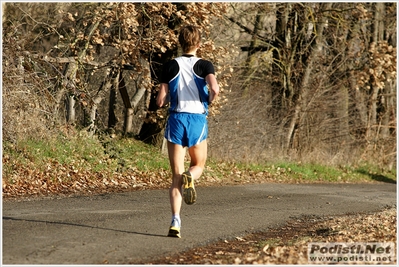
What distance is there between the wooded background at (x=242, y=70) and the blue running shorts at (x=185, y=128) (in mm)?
6934

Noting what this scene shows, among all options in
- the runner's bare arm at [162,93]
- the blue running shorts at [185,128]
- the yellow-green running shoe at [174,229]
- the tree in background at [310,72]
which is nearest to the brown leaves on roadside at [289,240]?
the yellow-green running shoe at [174,229]

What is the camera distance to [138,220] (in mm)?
9531

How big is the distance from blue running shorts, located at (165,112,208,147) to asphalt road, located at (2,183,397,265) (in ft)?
3.64

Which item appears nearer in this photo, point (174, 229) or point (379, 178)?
point (174, 229)

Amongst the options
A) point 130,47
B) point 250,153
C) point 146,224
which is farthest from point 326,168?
point 146,224

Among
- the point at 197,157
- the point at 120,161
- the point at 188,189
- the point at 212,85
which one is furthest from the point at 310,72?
the point at 188,189

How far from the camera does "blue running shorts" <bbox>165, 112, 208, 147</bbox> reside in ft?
26.5

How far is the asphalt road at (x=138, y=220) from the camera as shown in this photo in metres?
7.23

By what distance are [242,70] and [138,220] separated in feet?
49.2

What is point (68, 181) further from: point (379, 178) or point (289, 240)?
point (379, 178)

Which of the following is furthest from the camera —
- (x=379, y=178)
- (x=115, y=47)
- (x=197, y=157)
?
(x=379, y=178)

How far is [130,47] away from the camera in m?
17.4

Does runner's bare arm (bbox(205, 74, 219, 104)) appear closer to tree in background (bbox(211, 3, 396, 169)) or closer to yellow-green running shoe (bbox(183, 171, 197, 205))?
yellow-green running shoe (bbox(183, 171, 197, 205))

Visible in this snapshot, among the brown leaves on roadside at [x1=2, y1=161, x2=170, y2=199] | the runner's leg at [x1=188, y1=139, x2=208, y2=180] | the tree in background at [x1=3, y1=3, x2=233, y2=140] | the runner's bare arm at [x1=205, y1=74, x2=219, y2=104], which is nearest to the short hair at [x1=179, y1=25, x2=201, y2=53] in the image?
the runner's bare arm at [x1=205, y1=74, x2=219, y2=104]
